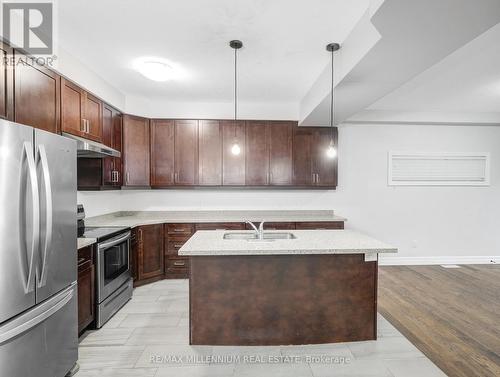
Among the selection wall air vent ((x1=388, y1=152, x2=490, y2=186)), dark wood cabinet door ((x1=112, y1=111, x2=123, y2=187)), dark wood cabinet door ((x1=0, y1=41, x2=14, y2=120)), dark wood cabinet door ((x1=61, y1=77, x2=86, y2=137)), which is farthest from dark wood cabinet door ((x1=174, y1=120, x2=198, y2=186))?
wall air vent ((x1=388, y1=152, x2=490, y2=186))

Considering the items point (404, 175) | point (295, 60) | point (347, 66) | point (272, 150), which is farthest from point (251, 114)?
point (404, 175)

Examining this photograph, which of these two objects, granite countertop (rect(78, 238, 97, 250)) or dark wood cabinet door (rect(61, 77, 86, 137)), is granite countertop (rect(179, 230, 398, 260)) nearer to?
granite countertop (rect(78, 238, 97, 250))

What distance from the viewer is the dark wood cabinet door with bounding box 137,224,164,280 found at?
12.1ft

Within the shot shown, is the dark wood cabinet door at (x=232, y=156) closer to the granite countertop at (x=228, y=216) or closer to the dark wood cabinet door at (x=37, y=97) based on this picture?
the granite countertop at (x=228, y=216)

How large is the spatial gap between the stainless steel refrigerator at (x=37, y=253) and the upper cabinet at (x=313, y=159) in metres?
3.15

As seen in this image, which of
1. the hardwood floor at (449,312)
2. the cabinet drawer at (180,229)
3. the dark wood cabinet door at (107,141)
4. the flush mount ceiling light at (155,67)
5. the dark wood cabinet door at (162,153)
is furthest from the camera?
the dark wood cabinet door at (162,153)

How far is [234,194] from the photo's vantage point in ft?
15.1

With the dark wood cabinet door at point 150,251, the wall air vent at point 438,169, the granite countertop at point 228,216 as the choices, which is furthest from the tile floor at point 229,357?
the wall air vent at point 438,169

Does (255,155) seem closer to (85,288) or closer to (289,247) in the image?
(289,247)

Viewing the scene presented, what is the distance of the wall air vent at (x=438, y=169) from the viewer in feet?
15.6

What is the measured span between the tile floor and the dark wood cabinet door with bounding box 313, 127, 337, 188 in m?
2.27

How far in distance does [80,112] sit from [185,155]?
158 cm

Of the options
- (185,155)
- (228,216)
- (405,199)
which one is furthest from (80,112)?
(405,199)

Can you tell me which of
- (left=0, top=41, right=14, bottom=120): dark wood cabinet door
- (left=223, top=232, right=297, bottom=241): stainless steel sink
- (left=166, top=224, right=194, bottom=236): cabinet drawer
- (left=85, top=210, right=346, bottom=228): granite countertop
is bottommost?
(left=166, top=224, right=194, bottom=236): cabinet drawer
